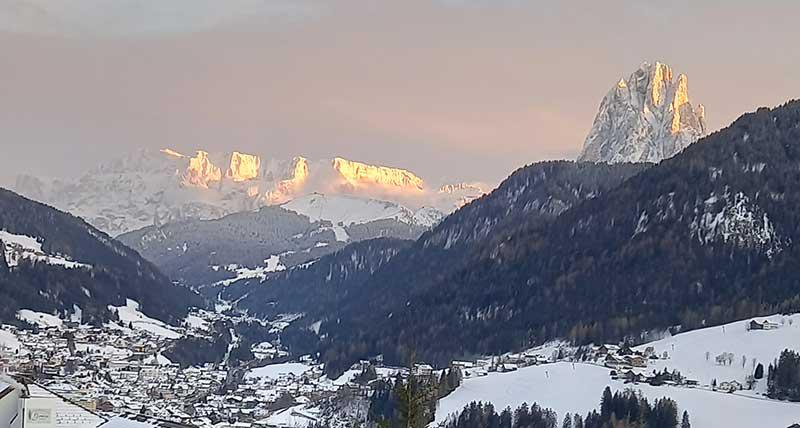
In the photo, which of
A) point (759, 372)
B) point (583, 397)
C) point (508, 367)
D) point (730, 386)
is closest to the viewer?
point (583, 397)

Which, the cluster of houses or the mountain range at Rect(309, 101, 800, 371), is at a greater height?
the mountain range at Rect(309, 101, 800, 371)

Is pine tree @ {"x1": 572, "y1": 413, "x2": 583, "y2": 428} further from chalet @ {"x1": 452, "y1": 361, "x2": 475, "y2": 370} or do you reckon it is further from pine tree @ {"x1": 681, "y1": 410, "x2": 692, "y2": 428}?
chalet @ {"x1": 452, "y1": 361, "x2": 475, "y2": 370}

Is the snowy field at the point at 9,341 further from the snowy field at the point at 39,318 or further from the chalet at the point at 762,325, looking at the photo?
the chalet at the point at 762,325

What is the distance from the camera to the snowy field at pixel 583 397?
96.0 meters

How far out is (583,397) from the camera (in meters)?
105

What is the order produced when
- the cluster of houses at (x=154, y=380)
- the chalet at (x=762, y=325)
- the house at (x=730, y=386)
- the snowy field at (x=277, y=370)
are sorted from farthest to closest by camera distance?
the snowy field at (x=277, y=370)
the chalet at (x=762, y=325)
the cluster of houses at (x=154, y=380)
the house at (x=730, y=386)

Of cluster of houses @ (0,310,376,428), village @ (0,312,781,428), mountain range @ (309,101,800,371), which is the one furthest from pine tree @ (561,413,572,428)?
mountain range @ (309,101,800,371)

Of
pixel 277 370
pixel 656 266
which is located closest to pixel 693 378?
pixel 656 266

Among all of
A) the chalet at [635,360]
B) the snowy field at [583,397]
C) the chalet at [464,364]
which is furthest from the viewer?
the chalet at [464,364]

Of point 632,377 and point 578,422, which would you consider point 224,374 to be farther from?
point 578,422

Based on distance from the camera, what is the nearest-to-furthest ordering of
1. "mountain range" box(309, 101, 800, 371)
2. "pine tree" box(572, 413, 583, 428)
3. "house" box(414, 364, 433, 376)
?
"house" box(414, 364, 433, 376), "pine tree" box(572, 413, 583, 428), "mountain range" box(309, 101, 800, 371)

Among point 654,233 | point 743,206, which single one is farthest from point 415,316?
point 743,206

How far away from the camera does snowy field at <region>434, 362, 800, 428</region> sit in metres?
96.0

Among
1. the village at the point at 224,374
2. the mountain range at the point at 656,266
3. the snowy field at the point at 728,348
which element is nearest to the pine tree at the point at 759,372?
the snowy field at the point at 728,348
